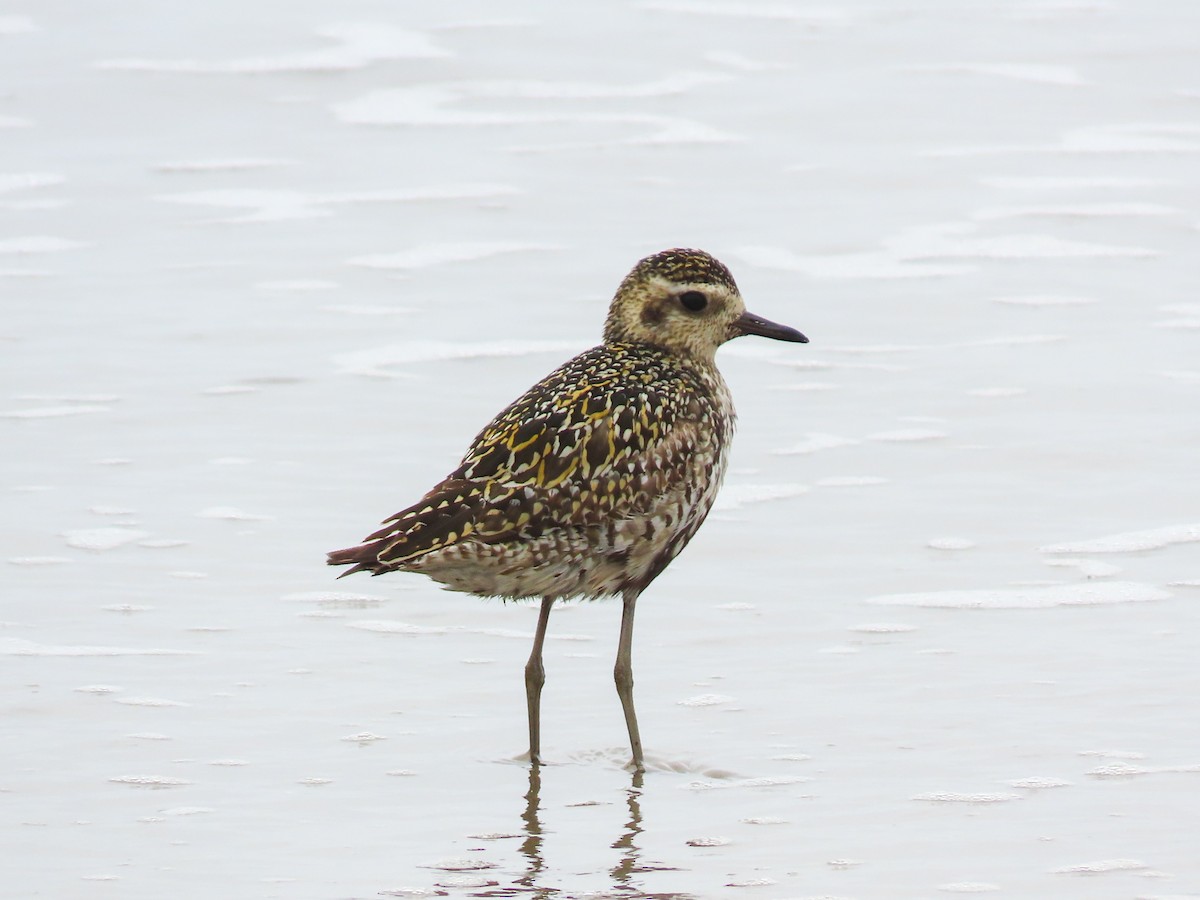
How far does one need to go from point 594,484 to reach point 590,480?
2cm

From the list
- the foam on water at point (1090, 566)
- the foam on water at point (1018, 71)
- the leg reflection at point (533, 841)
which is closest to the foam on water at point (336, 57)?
the foam on water at point (1018, 71)

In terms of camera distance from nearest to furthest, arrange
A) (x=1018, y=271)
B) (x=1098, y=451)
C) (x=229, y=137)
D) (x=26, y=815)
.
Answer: (x=26, y=815)
(x=1098, y=451)
(x=1018, y=271)
(x=229, y=137)

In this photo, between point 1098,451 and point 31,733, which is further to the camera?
point 1098,451

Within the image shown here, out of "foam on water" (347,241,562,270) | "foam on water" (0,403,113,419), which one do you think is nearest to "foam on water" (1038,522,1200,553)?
"foam on water" (0,403,113,419)

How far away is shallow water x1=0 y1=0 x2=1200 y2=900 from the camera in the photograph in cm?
725

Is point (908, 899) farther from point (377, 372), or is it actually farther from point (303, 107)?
point (303, 107)

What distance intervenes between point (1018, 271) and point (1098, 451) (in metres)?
3.35

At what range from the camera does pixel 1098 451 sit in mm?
11102

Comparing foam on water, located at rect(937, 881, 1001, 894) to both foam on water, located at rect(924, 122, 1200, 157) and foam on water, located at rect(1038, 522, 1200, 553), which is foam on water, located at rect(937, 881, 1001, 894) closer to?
foam on water, located at rect(1038, 522, 1200, 553)

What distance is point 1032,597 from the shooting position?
9352 millimetres

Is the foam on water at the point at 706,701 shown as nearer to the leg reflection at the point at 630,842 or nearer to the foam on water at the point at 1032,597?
the leg reflection at the point at 630,842

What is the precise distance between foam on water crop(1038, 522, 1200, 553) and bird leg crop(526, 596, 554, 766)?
2.71m

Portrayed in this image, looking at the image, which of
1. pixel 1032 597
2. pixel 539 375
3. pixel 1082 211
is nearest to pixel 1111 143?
pixel 1082 211

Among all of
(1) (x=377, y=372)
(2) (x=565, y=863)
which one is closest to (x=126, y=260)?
(1) (x=377, y=372)
